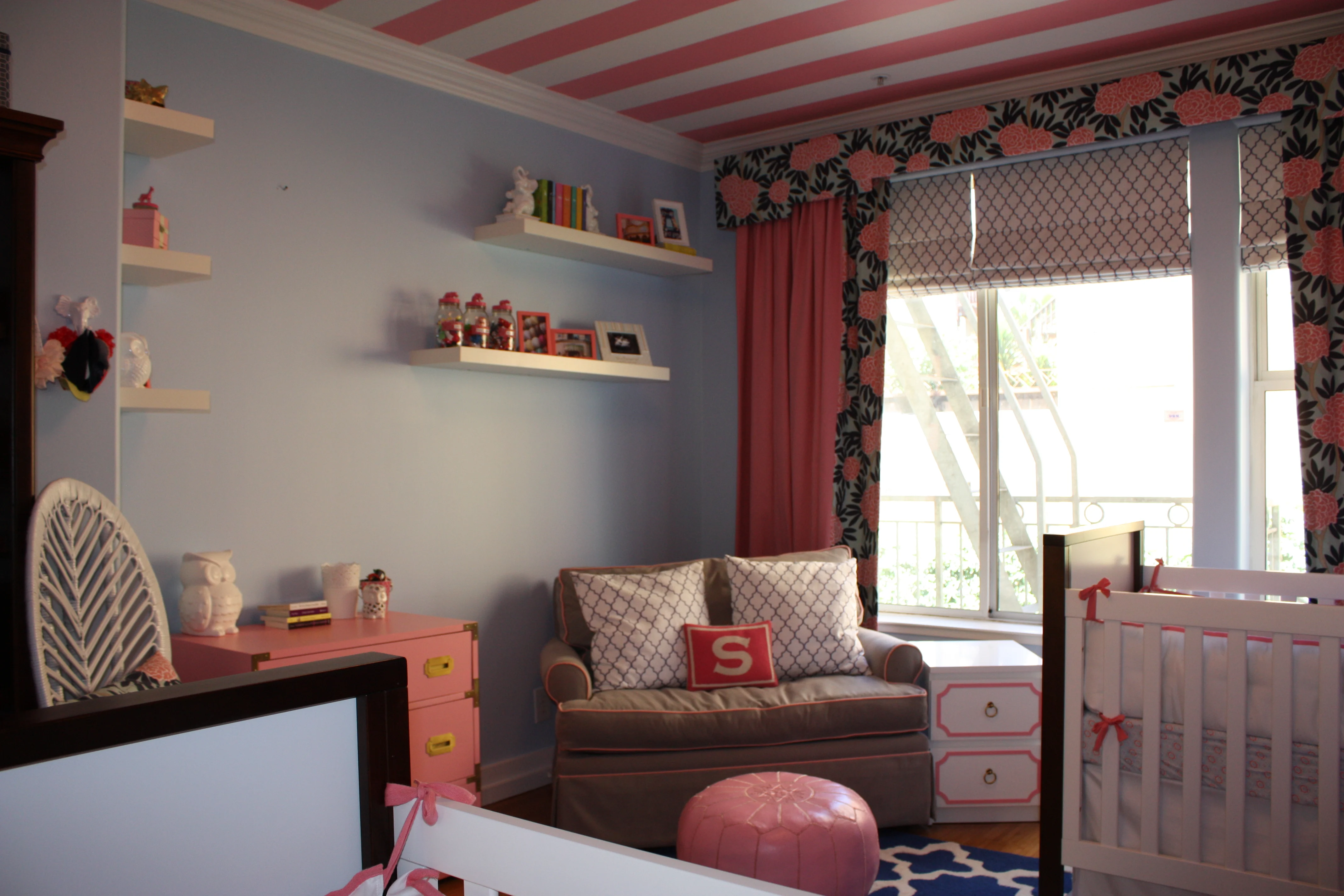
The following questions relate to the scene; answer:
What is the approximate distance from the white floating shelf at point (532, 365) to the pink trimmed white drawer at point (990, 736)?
5.10ft

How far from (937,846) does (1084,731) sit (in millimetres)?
954

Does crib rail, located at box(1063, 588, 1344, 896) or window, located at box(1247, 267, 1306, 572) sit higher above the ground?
window, located at box(1247, 267, 1306, 572)

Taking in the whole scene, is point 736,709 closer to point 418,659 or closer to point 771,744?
point 771,744

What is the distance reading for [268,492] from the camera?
282 centimetres

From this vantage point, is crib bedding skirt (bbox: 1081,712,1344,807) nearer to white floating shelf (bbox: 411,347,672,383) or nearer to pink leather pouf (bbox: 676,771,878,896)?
pink leather pouf (bbox: 676,771,878,896)

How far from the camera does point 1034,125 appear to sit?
3.42 metres

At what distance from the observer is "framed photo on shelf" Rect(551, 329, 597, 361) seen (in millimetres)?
3566

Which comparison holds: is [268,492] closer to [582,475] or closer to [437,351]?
[437,351]

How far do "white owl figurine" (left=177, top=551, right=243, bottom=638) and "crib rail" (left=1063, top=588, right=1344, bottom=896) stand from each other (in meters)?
2.10

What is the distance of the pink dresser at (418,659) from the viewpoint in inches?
94.6

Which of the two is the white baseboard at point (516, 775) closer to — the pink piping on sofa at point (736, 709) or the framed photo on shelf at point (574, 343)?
the pink piping on sofa at point (736, 709)

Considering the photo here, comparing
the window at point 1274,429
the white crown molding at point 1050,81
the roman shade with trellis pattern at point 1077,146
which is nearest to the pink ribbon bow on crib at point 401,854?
the roman shade with trellis pattern at point 1077,146

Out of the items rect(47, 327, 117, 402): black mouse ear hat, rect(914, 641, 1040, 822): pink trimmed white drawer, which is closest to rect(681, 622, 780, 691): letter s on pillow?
rect(914, 641, 1040, 822): pink trimmed white drawer

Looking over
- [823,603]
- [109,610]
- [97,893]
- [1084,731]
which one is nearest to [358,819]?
[97,893]
